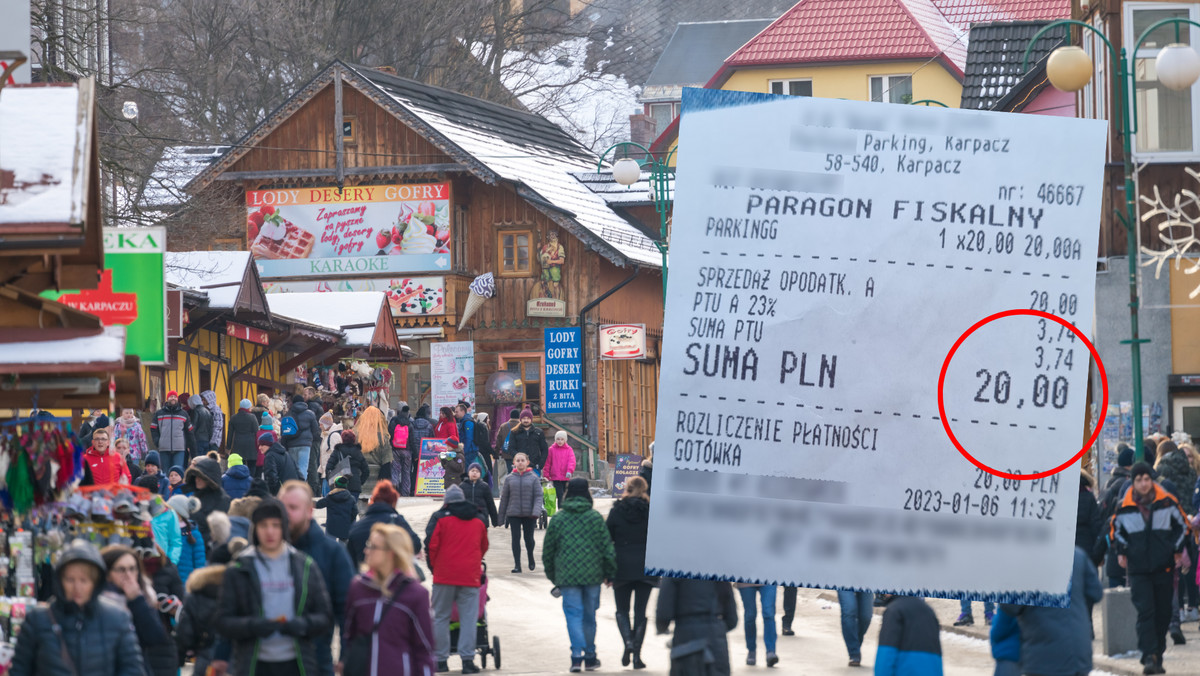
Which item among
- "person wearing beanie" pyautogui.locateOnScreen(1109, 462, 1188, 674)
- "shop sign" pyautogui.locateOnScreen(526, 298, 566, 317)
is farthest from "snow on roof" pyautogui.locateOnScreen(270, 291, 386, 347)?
"person wearing beanie" pyautogui.locateOnScreen(1109, 462, 1188, 674)

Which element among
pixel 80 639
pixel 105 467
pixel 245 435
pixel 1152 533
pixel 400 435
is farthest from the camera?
pixel 400 435

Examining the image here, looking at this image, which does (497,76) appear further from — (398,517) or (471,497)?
(398,517)

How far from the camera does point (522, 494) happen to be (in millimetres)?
21828

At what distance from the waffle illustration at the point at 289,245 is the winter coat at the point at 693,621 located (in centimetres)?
3094

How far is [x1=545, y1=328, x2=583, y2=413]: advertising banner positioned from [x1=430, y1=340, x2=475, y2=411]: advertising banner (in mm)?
1654

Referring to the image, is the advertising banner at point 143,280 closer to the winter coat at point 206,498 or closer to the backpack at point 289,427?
the winter coat at point 206,498

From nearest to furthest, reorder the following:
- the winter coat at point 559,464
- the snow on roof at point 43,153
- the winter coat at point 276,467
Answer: the snow on roof at point 43,153 < the winter coat at point 276,467 < the winter coat at point 559,464

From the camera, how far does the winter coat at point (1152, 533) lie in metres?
14.6

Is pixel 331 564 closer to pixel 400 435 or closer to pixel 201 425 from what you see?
pixel 201 425

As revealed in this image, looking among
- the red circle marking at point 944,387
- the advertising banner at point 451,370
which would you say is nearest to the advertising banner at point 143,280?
the red circle marking at point 944,387

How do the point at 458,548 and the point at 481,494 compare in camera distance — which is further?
the point at 481,494

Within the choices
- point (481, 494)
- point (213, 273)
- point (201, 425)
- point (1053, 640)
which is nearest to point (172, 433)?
point (201, 425)

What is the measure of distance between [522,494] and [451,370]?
1760cm

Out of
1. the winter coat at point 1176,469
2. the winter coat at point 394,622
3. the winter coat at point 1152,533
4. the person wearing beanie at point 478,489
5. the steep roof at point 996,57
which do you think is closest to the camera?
the winter coat at point 394,622
